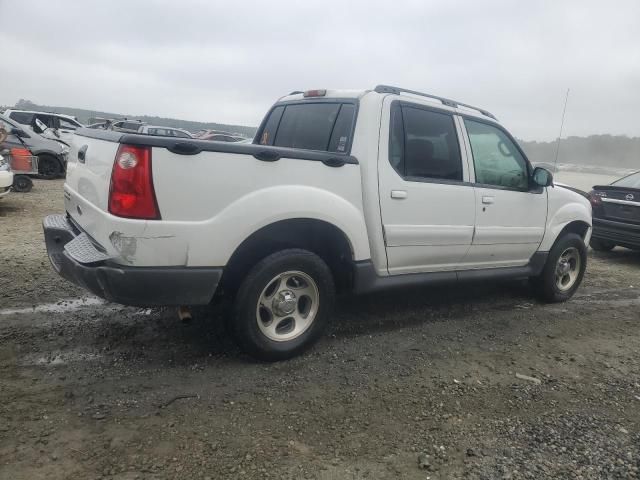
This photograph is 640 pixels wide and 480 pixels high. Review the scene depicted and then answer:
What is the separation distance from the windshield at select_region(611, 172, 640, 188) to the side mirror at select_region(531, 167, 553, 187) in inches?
165

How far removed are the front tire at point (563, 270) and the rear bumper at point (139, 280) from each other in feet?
12.2

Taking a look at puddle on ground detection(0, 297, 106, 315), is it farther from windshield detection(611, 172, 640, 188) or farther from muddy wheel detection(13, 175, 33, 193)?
windshield detection(611, 172, 640, 188)

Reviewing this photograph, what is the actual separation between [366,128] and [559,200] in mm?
2637

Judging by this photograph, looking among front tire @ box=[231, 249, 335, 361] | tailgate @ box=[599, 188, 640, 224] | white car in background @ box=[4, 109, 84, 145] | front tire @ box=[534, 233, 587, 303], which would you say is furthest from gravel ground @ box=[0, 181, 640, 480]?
white car in background @ box=[4, 109, 84, 145]

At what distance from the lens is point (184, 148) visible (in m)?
2.77

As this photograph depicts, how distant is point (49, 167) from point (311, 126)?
11.7 meters

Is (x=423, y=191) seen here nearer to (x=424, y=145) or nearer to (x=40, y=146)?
(x=424, y=145)

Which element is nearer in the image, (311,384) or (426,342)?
(311,384)

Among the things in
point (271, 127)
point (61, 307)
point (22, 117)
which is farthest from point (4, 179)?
point (22, 117)

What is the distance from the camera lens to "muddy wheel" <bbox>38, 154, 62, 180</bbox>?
42.9 ft

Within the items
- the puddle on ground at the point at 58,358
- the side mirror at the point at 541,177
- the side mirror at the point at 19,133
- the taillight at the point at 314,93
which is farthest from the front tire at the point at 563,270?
the side mirror at the point at 19,133

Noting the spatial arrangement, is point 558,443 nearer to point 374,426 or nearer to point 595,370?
point 374,426

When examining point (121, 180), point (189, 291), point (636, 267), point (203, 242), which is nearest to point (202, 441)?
point (189, 291)

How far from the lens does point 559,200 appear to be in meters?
5.10
